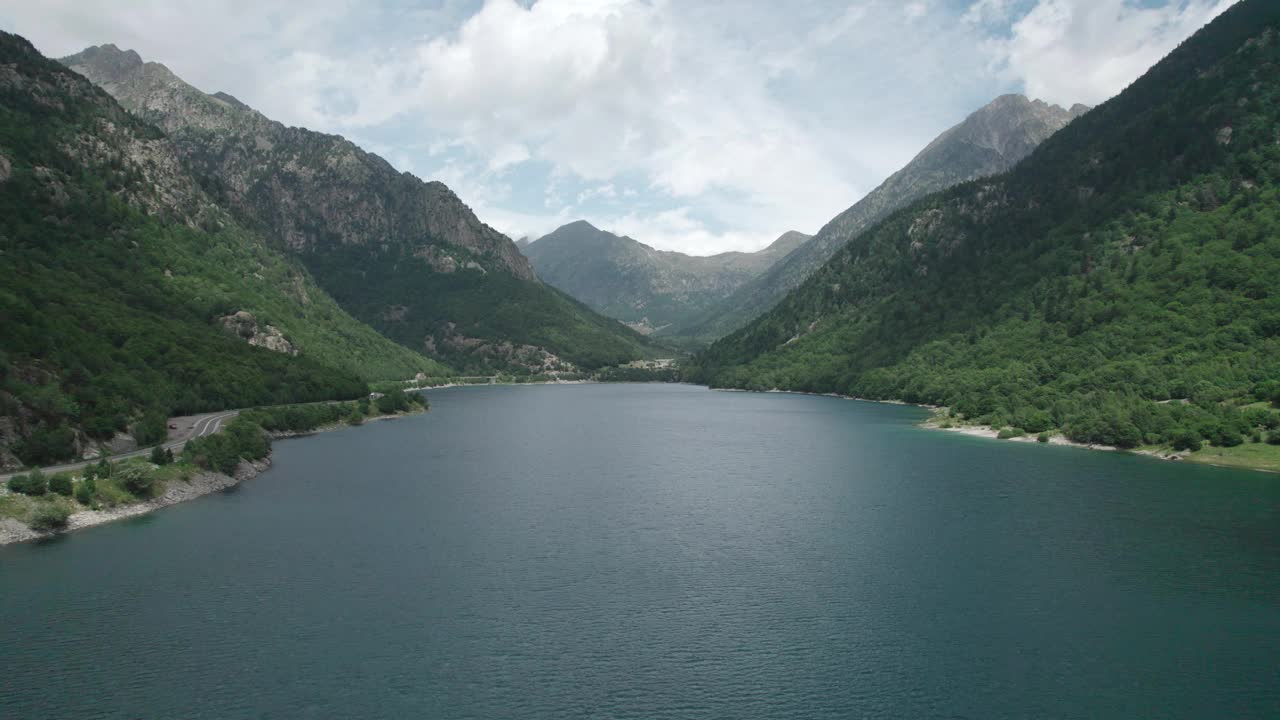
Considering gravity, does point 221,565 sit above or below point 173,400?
below

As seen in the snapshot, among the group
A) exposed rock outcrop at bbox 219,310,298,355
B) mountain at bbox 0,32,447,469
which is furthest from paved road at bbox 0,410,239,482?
exposed rock outcrop at bbox 219,310,298,355

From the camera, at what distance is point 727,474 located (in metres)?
91.1

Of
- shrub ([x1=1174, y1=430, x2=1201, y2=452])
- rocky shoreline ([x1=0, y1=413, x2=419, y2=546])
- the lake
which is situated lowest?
the lake

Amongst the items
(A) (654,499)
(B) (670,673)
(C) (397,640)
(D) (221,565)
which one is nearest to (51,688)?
(C) (397,640)

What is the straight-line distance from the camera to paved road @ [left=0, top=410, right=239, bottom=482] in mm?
70688

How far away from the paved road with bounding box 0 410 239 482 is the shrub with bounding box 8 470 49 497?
3963 mm

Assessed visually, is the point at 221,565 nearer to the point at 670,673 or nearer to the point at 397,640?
the point at 397,640

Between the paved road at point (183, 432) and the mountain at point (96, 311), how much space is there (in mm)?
1741

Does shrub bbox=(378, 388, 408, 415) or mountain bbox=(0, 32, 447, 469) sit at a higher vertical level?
mountain bbox=(0, 32, 447, 469)

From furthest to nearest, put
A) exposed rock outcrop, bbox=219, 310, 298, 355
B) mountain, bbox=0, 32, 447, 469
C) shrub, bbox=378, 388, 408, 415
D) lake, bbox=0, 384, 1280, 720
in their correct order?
exposed rock outcrop, bbox=219, 310, 298, 355 → shrub, bbox=378, 388, 408, 415 → mountain, bbox=0, 32, 447, 469 → lake, bbox=0, 384, 1280, 720

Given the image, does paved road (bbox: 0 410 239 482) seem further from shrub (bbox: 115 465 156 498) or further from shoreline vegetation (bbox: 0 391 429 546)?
shrub (bbox: 115 465 156 498)

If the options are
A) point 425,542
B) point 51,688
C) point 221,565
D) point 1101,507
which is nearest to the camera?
point 51,688

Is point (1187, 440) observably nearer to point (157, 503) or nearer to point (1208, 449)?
point (1208, 449)

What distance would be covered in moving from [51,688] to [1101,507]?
7546cm
